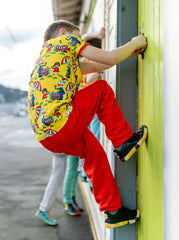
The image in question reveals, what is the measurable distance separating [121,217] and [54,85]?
A: 2.74 feet

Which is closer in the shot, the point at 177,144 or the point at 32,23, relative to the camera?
the point at 177,144

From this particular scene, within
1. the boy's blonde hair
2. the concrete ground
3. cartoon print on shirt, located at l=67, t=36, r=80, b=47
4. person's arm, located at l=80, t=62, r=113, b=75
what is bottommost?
the concrete ground

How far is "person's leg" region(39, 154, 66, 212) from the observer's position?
9.03ft

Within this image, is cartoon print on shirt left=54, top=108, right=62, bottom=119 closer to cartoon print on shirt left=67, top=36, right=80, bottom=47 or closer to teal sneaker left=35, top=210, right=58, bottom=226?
cartoon print on shirt left=67, top=36, right=80, bottom=47

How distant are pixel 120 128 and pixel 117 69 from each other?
439 millimetres

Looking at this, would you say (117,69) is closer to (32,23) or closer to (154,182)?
(154,182)

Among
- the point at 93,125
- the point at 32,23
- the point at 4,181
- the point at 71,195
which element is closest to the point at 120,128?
the point at 93,125

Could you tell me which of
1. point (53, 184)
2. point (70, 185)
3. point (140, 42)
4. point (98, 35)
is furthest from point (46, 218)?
point (140, 42)

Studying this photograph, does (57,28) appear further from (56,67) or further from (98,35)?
(98,35)

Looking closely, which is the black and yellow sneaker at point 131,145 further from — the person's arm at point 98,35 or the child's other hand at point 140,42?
the person's arm at point 98,35

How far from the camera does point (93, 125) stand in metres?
2.43

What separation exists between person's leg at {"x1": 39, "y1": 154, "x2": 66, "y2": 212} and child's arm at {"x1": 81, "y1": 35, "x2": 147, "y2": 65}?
1.50 meters

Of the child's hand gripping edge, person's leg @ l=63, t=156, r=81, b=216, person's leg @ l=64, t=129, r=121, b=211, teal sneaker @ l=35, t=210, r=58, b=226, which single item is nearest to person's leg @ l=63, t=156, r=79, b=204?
person's leg @ l=63, t=156, r=81, b=216

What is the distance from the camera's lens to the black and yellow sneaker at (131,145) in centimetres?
143
